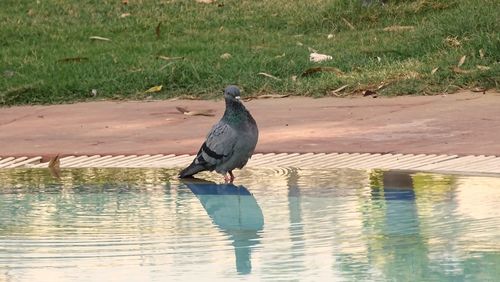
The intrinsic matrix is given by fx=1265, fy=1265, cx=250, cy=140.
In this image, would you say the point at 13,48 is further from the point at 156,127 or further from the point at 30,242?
the point at 30,242

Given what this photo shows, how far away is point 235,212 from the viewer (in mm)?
6070

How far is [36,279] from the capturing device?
4.81 meters

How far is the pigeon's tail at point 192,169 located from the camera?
21.4 feet

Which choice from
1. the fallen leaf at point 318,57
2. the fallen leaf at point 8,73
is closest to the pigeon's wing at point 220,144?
the fallen leaf at point 318,57

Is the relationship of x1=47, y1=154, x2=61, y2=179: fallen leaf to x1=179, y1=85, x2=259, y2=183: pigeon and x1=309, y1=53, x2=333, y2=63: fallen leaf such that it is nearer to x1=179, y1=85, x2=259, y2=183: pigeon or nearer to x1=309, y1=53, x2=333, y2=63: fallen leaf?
x1=179, y1=85, x2=259, y2=183: pigeon

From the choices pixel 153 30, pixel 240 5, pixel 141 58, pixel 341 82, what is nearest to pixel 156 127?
pixel 341 82

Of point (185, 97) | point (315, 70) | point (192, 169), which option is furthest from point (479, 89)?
point (192, 169)

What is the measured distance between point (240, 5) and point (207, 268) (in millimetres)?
8856

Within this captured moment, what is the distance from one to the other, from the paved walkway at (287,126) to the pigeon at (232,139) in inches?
38.7

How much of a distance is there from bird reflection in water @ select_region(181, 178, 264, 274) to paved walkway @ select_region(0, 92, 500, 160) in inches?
31.9

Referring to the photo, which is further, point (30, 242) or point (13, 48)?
point (13, 48)

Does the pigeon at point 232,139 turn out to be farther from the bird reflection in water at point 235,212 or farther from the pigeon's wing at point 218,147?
the bird reflection in water at point 235,212

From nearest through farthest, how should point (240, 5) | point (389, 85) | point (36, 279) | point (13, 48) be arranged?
point (36, 279) → point (389, 85) → point (13, 48) → point (240, 5)

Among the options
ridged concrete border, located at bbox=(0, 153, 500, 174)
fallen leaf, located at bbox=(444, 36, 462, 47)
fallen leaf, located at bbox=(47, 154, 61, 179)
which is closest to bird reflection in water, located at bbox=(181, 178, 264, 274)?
ridged concrete border, located at bbox=(0, 153, 500, 174)
